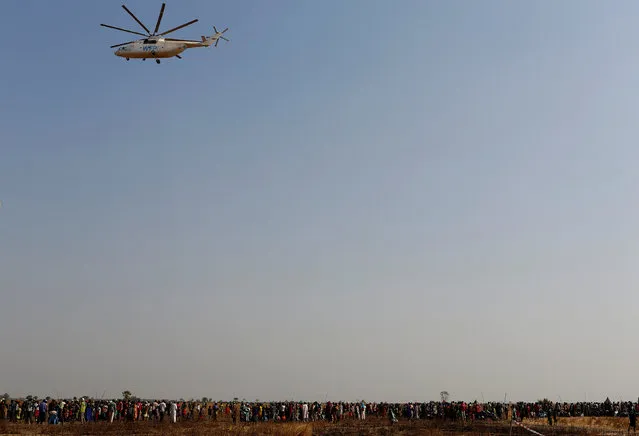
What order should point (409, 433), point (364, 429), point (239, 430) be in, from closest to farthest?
point (239, 430) < point (409, 433) < point (364, 429)

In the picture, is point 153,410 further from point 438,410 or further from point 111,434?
point 438,410

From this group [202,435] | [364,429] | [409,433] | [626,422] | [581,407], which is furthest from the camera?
[581,407]

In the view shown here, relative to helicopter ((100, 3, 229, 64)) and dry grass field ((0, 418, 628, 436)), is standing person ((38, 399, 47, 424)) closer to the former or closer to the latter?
dry grass field ((0, 418, 628, 436))

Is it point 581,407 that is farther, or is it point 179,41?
point 581,407

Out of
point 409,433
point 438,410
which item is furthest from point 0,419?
point 438,410

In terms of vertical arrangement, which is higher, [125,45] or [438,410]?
[125,45]

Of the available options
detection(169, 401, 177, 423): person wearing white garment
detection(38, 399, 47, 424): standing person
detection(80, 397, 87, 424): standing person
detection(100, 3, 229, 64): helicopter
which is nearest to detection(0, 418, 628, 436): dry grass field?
detection(38, 399, 47, 424): standing person
